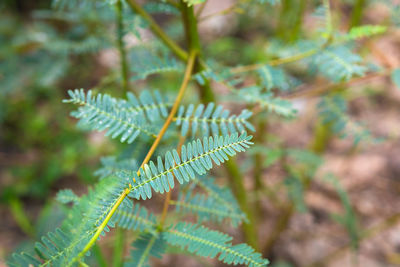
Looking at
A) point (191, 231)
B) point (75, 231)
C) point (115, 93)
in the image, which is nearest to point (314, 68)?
point (191, 231)

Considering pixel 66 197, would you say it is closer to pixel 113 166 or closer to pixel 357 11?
pixel 113 166

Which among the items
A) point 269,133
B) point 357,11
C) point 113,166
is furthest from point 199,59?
point 269,133

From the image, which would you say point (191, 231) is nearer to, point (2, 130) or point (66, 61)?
point (66, 61)

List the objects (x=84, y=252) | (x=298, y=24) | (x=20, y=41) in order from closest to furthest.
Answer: (x=84, y=252)
(x=298, y=24)
(x=20, y=41)

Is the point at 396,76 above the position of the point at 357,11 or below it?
below

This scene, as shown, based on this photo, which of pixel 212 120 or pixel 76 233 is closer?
pixel 76 233

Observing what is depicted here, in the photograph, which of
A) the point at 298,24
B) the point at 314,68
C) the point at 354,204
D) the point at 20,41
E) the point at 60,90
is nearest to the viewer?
the point at 314,68
